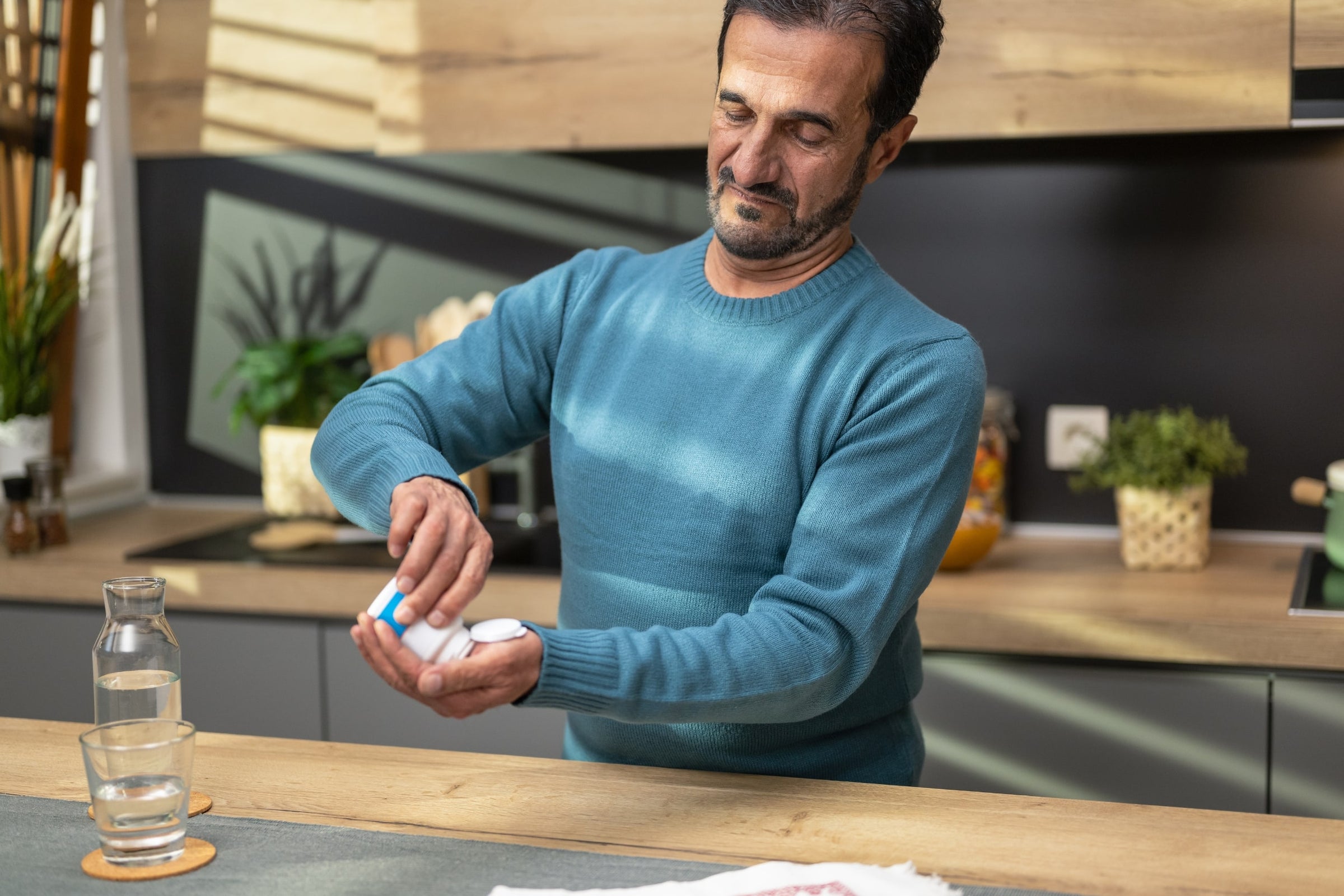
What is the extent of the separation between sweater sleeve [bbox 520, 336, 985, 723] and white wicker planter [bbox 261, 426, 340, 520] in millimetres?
1696

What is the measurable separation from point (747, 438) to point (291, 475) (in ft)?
5.54

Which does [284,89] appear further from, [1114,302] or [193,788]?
[193,788]

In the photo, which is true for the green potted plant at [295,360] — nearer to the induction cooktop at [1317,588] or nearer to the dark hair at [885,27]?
the dark hair at [885,27]

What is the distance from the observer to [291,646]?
2.38 metres

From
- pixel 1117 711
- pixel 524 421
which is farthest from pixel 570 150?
pixel 1117 711

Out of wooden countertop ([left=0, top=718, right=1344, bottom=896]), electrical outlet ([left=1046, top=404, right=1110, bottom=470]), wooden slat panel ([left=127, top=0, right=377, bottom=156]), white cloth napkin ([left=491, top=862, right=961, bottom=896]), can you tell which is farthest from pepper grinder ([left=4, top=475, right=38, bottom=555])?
electrical outlet ([left=1046, top=404, right=1110, bottom=470])

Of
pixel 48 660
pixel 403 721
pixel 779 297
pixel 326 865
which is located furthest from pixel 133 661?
pixel 48 660

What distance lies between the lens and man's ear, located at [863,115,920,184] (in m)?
1.41

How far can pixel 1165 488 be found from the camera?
7.41 feet

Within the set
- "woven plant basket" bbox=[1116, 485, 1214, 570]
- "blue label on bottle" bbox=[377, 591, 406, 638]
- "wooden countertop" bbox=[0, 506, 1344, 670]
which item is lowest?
"wooden countertop" bbox=[0, 506, 1344, 670]

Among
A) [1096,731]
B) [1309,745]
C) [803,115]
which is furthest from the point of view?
[1096,731]

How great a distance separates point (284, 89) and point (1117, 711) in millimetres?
1968

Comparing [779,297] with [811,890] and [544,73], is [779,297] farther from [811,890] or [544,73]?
[544,73]

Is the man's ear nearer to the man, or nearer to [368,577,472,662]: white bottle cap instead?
the man
